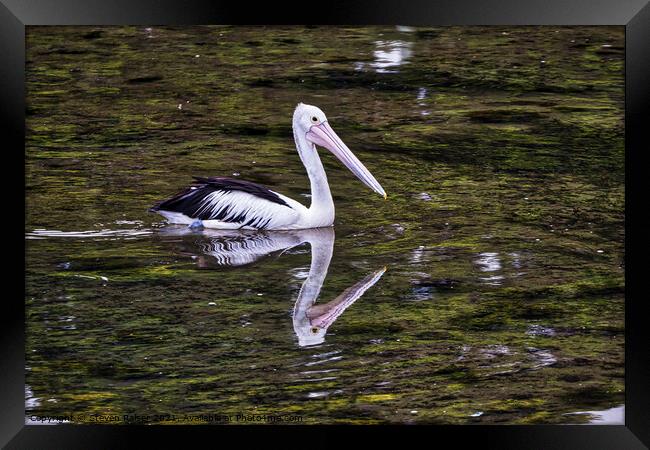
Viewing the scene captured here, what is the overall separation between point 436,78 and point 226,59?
0.97 m

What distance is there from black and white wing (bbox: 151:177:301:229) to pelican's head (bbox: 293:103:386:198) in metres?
0.33

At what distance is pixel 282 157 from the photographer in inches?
303

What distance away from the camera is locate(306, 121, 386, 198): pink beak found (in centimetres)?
748

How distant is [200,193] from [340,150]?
28.5 inches

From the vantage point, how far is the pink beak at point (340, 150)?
748 cm

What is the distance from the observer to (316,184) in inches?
298

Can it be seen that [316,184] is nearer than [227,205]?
No

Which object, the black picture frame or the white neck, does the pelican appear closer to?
the white neck
